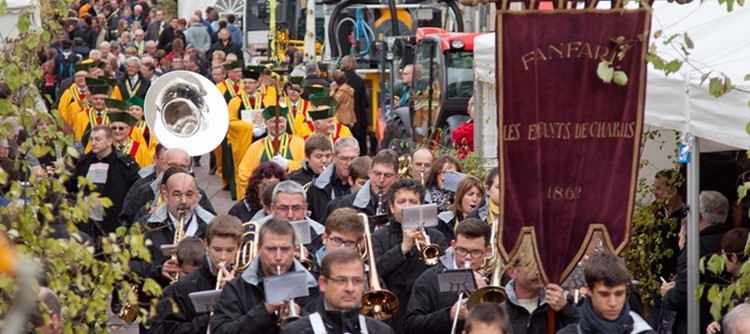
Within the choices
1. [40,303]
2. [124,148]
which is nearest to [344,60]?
[124,148]

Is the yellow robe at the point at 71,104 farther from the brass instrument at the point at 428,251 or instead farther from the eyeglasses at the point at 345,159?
the brass instrument at the point at 428,251

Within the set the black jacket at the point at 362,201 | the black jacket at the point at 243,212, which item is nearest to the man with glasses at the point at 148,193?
the black jacket at the point at 243,212

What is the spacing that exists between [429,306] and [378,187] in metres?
2.79

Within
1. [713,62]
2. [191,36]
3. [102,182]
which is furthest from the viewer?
[191,36]

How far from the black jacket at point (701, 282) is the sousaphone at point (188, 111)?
291 inches

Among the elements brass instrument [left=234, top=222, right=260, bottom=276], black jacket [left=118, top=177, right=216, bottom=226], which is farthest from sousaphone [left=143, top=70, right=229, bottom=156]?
brass instrument [left=234, top=222, right=260, bottom=276]

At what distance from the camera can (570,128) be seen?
7.17 metres

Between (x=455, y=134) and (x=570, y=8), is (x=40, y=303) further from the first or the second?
(x=455, y=134)

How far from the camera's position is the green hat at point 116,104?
16.9 meters

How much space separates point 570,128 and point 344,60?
1684 cm

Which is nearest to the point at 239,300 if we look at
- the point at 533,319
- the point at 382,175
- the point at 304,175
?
the point at 533,319

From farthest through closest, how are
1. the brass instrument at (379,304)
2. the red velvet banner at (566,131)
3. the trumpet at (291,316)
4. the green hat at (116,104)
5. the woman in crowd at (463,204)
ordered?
the green hat at (116,104), the woman in crowd at (463,204), the brass instrument at (379,304), the trumpet at (291,316), the red velvet banner at (566,131)

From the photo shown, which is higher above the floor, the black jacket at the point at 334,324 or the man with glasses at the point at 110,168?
the black jacket at the point at 334,324

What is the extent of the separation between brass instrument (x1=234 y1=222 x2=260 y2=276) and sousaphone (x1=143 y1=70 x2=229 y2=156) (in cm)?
651
